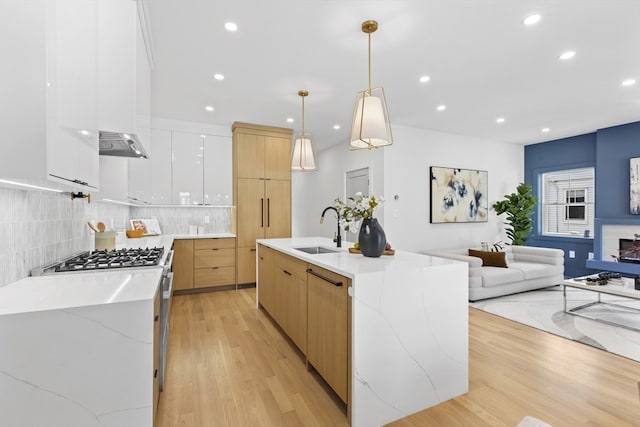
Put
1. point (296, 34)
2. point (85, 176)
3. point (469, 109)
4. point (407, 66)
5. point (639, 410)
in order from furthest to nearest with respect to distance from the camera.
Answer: point (469, 109) < point (407, 66) < point (296, 34) < point (639, 410) < point (85, 176)

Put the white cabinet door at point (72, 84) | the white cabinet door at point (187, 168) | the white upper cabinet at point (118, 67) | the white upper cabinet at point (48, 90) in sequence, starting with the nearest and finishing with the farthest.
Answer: the white upper cabinet at point (48, 90) → the white cabinet door at point (72, 84) → the white upper cabinet at point (118, 67) → the white cabinet door at point (187, 168)

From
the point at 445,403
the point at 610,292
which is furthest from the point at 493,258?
the point at 445,403

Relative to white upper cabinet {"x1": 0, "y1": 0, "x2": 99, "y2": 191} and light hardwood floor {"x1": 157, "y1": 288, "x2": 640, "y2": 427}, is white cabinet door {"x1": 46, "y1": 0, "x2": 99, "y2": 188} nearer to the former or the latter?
white upper cabinet {"x1": 0, "y1": 0, "x2": 99, "y2": 191}

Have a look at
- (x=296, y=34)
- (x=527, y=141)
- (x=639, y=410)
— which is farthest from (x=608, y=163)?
(x=296, y=34)

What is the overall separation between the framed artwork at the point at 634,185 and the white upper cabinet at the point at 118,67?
22.0 ft

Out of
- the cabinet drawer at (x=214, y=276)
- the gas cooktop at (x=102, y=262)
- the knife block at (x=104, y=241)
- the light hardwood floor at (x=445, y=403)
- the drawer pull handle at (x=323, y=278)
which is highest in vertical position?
the knife block at (x=104, y=241)

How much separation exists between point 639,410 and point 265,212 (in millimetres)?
4397

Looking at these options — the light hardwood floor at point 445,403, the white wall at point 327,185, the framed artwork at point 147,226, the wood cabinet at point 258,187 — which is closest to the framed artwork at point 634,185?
the light hardwood floor at point 445,403

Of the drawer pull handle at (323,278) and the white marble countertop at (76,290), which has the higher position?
the white marble countertop at (76,290)

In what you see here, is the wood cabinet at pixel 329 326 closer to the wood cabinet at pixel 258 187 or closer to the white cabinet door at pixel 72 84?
the white cabinet door at pixel 72 84

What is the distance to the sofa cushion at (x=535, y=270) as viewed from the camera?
4396 millimetres

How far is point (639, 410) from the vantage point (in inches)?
73.3

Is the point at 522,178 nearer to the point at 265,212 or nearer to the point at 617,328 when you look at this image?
the point at 617,328

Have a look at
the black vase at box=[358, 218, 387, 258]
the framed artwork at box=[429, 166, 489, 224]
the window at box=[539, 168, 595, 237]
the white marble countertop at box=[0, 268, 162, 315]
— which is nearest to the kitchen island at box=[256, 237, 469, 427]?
the black vase at box=[358, 218, 387, 258]
